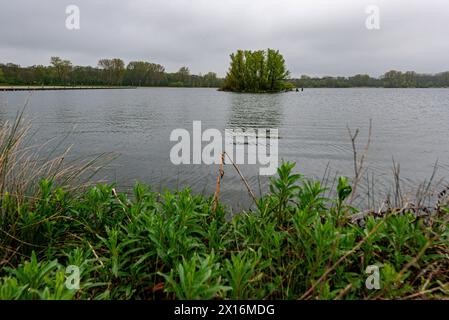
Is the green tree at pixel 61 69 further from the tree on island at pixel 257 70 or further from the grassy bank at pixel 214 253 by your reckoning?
the grassy bank at pixel 214 253

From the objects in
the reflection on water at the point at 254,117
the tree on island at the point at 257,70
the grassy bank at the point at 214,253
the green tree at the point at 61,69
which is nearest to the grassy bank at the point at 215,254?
the grassy bank at the point at 214,253

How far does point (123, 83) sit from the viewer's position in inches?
6147

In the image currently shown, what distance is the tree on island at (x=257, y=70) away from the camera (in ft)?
310

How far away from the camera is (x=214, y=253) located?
2975mm

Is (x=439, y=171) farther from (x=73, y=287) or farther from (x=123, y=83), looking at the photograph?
(x=123, y=83)

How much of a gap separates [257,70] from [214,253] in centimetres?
9673

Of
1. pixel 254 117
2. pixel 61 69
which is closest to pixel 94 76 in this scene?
pixel 61 69

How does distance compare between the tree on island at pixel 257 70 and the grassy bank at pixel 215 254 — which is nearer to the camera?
the grassy bank at pixel 215 254

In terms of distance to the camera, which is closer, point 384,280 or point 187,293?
point 187,293

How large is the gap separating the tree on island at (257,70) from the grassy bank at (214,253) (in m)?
95.1

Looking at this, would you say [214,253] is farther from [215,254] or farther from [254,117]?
[254,117]

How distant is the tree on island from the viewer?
94500 millimetres
